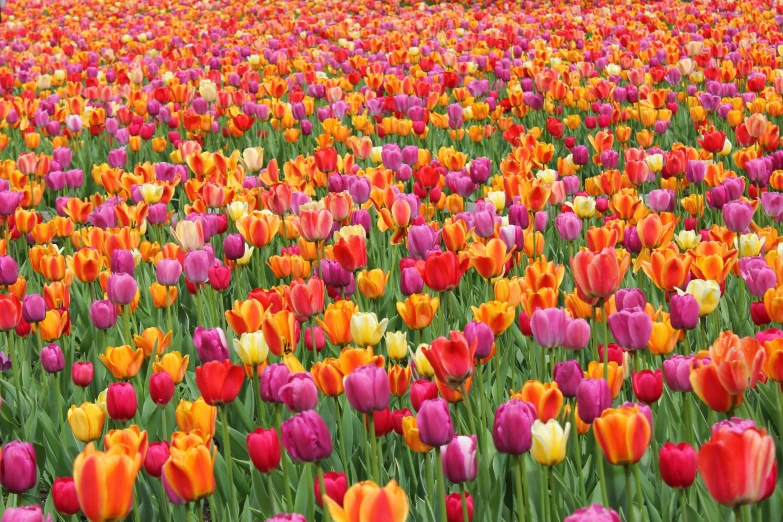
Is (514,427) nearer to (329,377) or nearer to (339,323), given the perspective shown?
(329,377)

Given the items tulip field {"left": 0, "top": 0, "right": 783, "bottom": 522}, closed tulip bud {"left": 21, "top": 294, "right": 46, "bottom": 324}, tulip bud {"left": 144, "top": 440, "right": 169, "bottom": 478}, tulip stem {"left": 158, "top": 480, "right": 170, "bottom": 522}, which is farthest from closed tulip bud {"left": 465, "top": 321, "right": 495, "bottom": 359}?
closed tulip bud {"left": 21, "top": 294, "right": 46, "bottom": 324}

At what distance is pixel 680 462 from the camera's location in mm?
1735

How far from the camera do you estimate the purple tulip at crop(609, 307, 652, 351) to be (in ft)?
6.86

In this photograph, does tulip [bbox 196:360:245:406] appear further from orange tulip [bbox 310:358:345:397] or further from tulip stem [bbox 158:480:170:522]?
tulip stem [bbox 158:480:170:522]

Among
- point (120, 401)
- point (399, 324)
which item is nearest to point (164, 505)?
point (120, 401)

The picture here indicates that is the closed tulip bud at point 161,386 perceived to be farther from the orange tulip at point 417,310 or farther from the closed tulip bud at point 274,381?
the orange tulip at point 417,310

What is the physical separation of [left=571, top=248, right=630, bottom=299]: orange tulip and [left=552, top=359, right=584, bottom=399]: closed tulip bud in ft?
0.88

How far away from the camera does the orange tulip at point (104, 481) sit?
4.83 feet

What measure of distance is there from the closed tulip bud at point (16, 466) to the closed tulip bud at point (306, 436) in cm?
57

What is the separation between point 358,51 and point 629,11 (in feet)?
16.2

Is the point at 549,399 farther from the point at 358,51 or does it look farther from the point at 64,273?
the point at 358,51

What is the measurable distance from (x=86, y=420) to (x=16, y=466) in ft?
1.05

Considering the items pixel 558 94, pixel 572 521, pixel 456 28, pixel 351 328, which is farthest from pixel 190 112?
pixel 456 28

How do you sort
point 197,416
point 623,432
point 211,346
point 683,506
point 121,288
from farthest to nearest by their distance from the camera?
point 121,288
point 211,346
point 197,416
point 683,506
point 623,432
